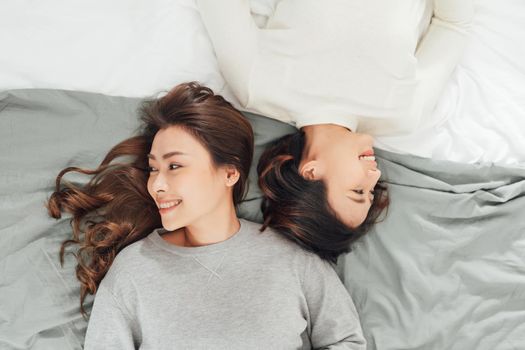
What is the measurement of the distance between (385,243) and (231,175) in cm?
50

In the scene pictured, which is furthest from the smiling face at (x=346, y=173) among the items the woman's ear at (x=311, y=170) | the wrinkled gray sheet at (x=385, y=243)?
the wrinkled gray sheet at (x=385, y=243)

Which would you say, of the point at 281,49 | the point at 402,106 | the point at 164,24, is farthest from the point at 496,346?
the point at 164,24

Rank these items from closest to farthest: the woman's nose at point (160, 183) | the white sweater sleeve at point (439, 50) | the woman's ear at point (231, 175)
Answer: the woman's nose at point (160, 183) → the woman's ear at point (231, 175) → the white sweater sleeve at point (439, 50)

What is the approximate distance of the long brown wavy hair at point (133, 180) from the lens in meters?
1.56

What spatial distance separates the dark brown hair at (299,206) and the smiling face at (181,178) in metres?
0.20

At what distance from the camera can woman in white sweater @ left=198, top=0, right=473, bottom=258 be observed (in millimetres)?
1602

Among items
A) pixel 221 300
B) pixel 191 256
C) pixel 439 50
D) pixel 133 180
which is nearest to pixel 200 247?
pixel 191 256

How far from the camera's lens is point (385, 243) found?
1.71m

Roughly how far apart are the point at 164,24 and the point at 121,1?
0.14m

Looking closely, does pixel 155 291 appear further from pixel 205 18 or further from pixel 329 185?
pixel 205 18

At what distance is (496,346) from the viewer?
5.29 feet

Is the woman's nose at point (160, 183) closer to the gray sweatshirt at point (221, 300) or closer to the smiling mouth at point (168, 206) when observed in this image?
the smiling mouth at point (168, 206)

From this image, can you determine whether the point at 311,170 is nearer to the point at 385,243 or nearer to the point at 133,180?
the point at 385,243

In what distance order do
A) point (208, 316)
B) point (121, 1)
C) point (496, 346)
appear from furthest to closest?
point (121, 1) → point (496, 346) → point (208, 316)
